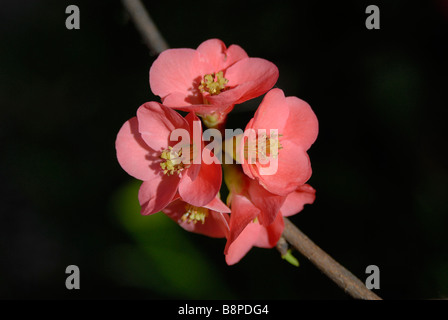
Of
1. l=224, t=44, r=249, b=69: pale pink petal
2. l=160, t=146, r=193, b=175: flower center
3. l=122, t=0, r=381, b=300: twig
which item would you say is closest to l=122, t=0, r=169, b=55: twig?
l=224, t=44, r=249, b=69: pale pink petal

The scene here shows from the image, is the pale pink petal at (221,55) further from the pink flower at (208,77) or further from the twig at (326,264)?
the twig at (326,264)

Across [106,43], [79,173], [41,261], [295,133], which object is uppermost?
[106,43]

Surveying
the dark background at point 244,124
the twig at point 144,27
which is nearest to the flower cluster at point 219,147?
the twig at point 144,27

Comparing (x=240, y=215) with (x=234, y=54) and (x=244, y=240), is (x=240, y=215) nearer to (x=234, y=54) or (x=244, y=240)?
(x=244, y=240)

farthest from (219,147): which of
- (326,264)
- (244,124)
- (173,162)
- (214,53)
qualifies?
(244,124)
